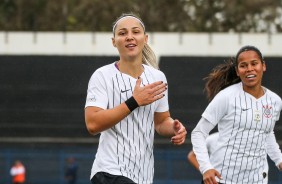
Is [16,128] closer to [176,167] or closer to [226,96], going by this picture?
[176,167]

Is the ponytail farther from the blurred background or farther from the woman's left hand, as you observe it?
the blurred background

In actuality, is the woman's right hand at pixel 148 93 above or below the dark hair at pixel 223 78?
below

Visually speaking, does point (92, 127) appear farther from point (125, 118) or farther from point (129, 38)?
point (129, 38)

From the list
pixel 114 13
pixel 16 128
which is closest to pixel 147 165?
pixel 16 128

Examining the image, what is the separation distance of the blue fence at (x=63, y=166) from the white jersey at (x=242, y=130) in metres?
23.2

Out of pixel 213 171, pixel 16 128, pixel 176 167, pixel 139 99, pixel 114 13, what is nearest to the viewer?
pixel 139 99

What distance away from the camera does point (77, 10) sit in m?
56.5

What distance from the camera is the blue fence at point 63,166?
31.2m

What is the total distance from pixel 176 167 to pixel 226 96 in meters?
23.8

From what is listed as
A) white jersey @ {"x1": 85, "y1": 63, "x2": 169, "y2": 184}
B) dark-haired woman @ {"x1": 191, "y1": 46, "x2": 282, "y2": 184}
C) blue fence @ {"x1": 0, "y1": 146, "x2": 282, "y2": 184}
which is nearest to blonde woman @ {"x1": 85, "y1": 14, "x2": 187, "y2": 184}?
white jersey @ {"x1": 85, "y1": 63, "x2": 169, "y2": 184}

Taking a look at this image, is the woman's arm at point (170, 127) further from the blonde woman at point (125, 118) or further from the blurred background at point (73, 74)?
the blurred background at point (73, 74)

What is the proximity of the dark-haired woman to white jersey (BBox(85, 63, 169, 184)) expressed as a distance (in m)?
1.14

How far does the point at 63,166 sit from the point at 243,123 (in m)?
24.5

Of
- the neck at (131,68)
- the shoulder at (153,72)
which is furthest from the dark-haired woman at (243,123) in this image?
the neck at (131,68)
